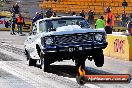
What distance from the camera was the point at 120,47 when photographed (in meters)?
19.4

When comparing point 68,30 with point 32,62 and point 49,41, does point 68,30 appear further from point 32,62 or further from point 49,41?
point 32,62

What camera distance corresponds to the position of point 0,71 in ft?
47.0

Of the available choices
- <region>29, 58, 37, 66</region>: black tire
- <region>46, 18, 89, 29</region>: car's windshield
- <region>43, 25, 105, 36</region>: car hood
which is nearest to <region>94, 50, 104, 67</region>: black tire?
<region>43, 25, 105, 36</region>: car hood

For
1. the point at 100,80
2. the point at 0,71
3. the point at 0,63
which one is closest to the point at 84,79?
the point at 100,80

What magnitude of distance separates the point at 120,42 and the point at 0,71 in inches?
266

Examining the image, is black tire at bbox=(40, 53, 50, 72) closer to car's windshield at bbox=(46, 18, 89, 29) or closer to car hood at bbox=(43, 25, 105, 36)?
car hood at bbox=(43, 25, 105, 36)

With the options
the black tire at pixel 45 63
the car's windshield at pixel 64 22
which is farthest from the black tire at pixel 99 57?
the black tire at pixel 45 63

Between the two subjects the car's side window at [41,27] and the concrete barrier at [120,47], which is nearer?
the car's side window at [41,27]

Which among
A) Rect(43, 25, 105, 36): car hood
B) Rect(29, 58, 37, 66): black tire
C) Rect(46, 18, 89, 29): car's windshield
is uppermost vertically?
Rect(46, 18, 89, 29): car's windshield

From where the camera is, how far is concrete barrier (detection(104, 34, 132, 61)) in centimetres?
1863

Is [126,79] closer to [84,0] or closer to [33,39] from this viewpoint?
[33,39]

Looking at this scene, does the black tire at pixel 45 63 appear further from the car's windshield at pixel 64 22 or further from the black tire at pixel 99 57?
the black tire at pixel 99 57

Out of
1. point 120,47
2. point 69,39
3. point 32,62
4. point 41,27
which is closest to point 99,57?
point 69,39

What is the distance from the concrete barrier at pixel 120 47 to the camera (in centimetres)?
1863
